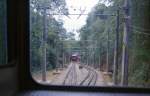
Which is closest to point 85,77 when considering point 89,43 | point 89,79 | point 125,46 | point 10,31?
point 89,79

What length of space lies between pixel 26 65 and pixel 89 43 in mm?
442

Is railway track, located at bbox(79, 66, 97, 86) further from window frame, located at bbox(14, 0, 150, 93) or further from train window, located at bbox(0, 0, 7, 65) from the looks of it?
train window, located at bbox(0, 0, 7, 65)

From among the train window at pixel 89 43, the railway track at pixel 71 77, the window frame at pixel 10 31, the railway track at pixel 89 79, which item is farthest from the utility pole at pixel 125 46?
the window frame at pixel 10 31

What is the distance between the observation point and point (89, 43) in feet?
6.65

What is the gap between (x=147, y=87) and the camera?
200cm

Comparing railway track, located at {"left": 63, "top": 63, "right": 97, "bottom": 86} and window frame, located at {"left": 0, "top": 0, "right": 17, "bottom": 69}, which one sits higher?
window frame, located at {"left": 0, "top": 0, "right": 17, "bottom": 69}

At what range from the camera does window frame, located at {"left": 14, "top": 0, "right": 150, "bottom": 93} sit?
1983 millimetres

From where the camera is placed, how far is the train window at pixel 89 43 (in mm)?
2012

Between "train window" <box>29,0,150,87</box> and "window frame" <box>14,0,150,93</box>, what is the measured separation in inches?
1.2

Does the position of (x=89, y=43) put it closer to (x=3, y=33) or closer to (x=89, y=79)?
(x=89, y=79)

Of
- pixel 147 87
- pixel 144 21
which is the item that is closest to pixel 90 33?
pixel 144 21

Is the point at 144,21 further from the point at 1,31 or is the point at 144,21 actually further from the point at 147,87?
the point at 1,31

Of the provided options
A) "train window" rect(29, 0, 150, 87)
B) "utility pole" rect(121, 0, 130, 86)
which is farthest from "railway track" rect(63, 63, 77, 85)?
"utility pole" rect(121, 0, 130, 86)

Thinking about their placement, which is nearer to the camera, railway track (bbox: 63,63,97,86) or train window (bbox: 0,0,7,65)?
train window (bbox: 0,0,7,65)
